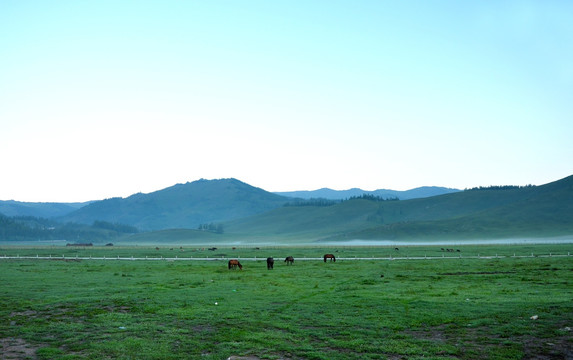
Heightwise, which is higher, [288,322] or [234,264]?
[234,264]

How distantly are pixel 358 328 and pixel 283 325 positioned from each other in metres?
3.29

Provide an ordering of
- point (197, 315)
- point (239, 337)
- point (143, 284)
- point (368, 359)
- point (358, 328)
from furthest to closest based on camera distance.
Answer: point (143, 284) → point (197, 315) → point (358, 328) → point (239, 337) → point (368, 359)

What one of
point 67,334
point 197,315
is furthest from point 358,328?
point 67,334

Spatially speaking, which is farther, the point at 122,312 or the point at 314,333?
the point at 122,312

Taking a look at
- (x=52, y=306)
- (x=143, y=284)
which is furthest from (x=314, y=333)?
(x=143, y=284)

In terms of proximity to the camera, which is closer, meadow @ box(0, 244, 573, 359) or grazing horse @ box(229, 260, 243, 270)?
meadow @ box(0, 244, 573, 359)

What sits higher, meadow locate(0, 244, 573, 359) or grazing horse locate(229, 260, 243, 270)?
grazing horse locate(229, 260, 243, 270)

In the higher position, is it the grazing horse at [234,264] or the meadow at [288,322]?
the grazing horse at [234,264]

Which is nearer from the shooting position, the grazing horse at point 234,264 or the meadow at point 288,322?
the meadow at point 288,322

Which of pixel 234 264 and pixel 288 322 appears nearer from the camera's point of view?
pixel 288 322

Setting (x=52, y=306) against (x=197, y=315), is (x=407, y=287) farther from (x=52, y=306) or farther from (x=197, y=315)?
(x=52, y=306)

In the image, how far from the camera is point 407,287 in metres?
37.2

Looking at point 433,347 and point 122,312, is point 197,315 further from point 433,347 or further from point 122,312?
point 433,347

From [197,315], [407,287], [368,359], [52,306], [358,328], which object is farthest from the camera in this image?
[407,287]
